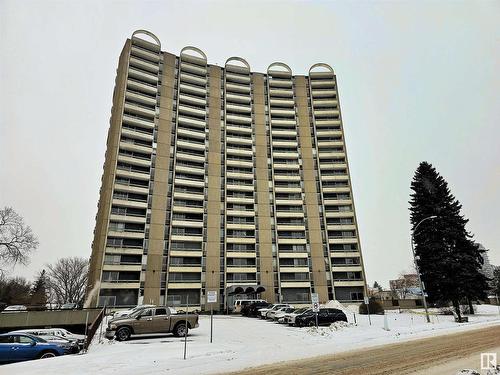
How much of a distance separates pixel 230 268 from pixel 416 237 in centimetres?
2926

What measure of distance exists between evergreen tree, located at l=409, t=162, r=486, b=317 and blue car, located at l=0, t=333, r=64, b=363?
112 feet

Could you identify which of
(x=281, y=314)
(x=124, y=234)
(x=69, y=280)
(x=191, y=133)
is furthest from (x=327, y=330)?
(x=69, y=280)

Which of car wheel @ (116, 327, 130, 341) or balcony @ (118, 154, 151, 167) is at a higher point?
balcony @ (118, 154, 151, 167)

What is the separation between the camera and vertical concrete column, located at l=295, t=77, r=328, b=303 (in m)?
54.9

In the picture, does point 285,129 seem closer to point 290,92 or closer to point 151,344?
point 290,92

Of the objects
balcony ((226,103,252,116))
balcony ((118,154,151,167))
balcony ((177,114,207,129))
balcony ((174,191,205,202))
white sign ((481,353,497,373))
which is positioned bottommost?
white sign ((481,353,497,373))

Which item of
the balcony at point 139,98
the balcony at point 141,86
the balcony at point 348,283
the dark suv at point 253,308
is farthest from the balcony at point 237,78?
the dark suv at point 253,308

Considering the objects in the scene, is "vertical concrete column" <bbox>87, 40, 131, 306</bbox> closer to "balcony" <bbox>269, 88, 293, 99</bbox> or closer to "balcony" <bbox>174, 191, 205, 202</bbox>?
"balcony" <bbox>174, 191, 205, 202</bbox>

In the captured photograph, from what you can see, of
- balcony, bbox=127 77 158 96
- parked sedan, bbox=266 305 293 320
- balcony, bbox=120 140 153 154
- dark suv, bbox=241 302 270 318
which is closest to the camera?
parked sedan, bbox=266 305 293 320

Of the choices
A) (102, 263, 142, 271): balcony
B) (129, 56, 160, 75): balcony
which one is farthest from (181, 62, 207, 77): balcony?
(102, 263, 142, 271): balcony

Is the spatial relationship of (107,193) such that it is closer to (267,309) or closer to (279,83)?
(267,309)

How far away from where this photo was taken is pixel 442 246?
3428 cm

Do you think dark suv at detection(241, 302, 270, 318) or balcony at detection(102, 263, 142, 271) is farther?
balcony at detection(102, 263, 142, 271)

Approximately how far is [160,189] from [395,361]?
47.8 m
